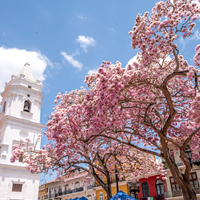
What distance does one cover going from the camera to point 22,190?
2448cm

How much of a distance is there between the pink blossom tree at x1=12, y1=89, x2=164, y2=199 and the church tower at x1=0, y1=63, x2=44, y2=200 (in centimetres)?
995

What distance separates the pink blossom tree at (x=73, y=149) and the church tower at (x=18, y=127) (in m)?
9.95

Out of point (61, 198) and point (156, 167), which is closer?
point (156, 167)

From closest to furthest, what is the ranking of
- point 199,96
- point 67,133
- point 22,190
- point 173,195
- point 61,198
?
point 199,96 → point 67,133 → point 173,195 → point 22,190 → point 61,198

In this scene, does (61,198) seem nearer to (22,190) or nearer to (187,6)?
(22,190)

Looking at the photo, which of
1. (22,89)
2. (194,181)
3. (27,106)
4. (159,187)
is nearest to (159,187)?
(159,187)

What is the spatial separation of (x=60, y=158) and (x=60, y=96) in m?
4.03

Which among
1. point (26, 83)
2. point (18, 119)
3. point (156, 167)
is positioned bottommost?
point (156, 167)

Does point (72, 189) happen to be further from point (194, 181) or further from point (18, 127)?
point (194, 181)

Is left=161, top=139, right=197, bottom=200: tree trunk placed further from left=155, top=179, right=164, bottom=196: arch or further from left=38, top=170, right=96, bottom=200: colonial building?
left=38, top=170, right=96, bottom=200: colonial building

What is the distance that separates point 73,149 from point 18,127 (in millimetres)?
16891

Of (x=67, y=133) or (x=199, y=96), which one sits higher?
(x=67, y=133)

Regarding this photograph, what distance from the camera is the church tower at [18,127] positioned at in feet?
79.1

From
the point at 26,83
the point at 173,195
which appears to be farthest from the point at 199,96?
the point at 26,83
